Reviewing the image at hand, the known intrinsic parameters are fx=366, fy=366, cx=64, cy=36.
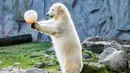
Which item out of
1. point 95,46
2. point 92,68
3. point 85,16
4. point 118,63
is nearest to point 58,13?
point 92,68

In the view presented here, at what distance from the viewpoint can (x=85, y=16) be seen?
18.9 metres

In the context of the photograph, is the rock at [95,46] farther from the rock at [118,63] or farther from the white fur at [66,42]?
the white fur at [66,42]

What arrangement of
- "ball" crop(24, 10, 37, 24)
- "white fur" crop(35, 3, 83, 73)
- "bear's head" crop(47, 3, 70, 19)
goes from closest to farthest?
"ball" crop(24, 10, 37, 24)
"white fur" crop(35, 3, 83, 73)
"bear's head" crop(47, 3, 70, 19)

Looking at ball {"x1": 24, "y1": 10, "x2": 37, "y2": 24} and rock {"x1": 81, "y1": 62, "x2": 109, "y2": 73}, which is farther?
rock {"x1": 81, "y1": 62, "x2": 109, "y2": 73}

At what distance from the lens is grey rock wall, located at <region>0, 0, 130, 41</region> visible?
1706 cm

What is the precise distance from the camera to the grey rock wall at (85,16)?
1706cm

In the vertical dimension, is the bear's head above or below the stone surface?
above

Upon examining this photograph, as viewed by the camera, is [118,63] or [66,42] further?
[118,63]

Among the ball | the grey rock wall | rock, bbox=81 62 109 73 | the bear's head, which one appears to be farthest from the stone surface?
the ball

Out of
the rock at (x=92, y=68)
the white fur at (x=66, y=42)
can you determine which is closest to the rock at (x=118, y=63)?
the rock at (x=92, y=68)

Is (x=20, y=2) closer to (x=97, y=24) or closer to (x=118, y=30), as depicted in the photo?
(x=97, y=24)

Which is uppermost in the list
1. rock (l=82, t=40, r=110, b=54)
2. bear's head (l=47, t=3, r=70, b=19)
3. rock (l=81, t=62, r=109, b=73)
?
bear's head (l=47, t=3, r=70, b=19)

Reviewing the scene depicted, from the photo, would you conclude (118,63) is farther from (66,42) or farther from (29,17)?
(29,17)

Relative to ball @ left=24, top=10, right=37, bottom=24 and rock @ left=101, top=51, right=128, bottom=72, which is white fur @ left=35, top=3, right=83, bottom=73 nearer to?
ball @ left=24, top=10, right=37, bottom=24
